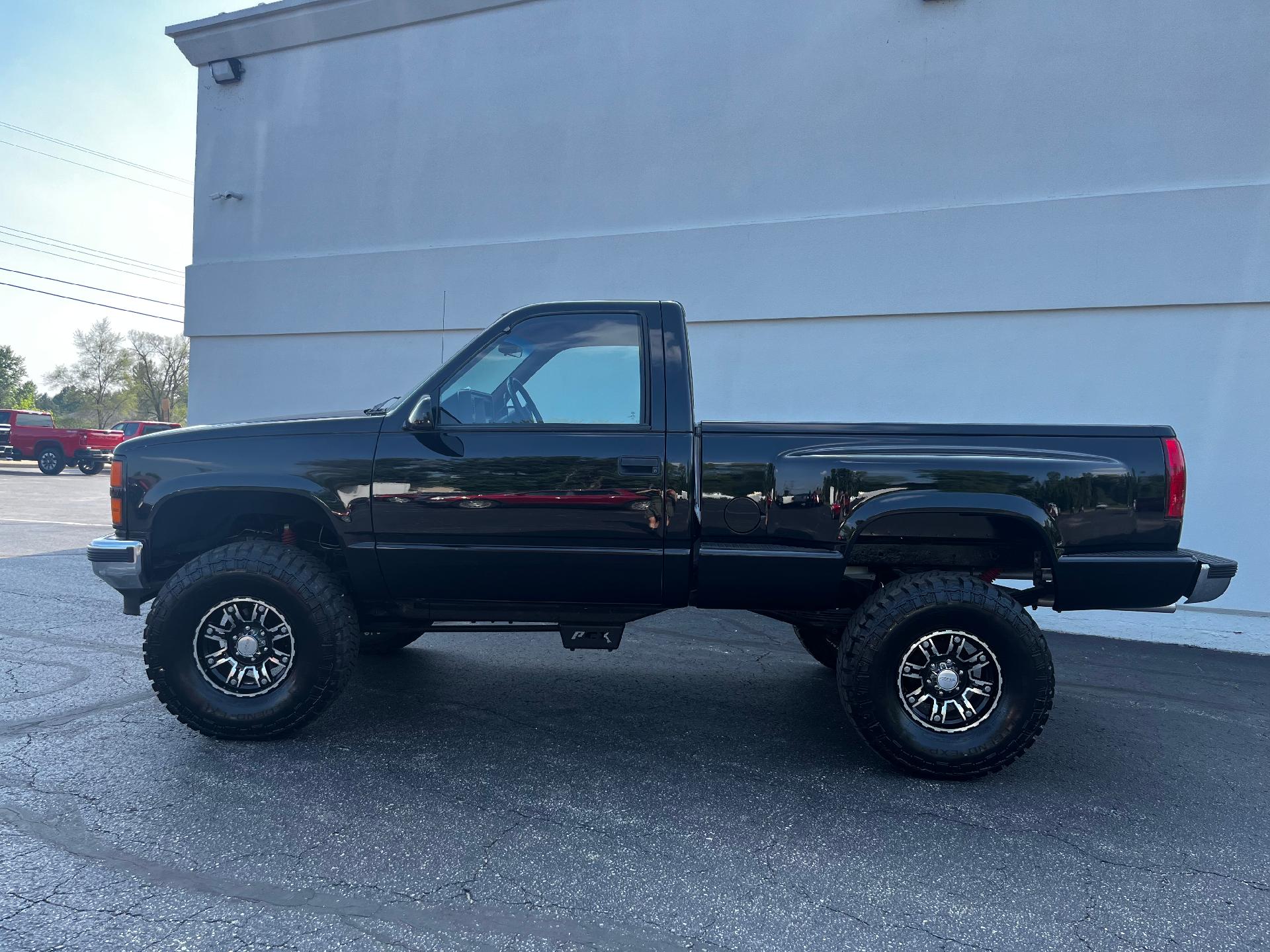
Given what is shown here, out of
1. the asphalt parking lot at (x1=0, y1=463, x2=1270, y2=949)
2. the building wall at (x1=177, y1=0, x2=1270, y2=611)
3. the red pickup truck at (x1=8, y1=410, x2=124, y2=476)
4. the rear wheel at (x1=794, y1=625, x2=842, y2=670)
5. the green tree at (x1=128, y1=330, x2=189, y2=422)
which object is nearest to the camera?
the asphalt parking lot at (x1=0, y1=463, x2=1270, y2=949)

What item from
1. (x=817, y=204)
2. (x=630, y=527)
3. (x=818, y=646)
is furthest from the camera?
(x=817, y=204)

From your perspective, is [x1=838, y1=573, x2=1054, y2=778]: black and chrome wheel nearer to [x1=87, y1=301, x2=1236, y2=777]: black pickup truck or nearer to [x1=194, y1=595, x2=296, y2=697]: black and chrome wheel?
[x1=87, y1=301, x2=1236, y2=777]: black pickup truck

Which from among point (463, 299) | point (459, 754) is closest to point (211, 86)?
point (463, 299)

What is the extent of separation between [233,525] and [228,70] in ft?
27.6

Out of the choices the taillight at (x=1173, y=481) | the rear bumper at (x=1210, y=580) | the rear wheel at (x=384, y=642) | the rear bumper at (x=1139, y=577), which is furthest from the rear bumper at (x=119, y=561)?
the rear bumper at (x=1210, y=580)

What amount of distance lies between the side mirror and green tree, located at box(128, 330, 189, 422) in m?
63.5

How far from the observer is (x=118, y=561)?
3475 mm

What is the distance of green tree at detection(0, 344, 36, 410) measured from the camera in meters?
72.9

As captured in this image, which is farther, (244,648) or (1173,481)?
(244,648)

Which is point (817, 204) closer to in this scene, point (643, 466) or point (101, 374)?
point (643, 466)

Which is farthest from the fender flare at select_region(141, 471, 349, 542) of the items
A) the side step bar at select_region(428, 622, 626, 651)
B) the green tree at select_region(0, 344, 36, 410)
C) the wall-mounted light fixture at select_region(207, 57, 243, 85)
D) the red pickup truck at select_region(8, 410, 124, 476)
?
the green tree at select_region(0, 344, 36, 410)

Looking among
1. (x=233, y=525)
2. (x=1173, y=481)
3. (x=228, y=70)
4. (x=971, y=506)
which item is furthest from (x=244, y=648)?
(x=228, y=70)

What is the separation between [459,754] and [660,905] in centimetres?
137

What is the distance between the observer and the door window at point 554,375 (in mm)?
3539
